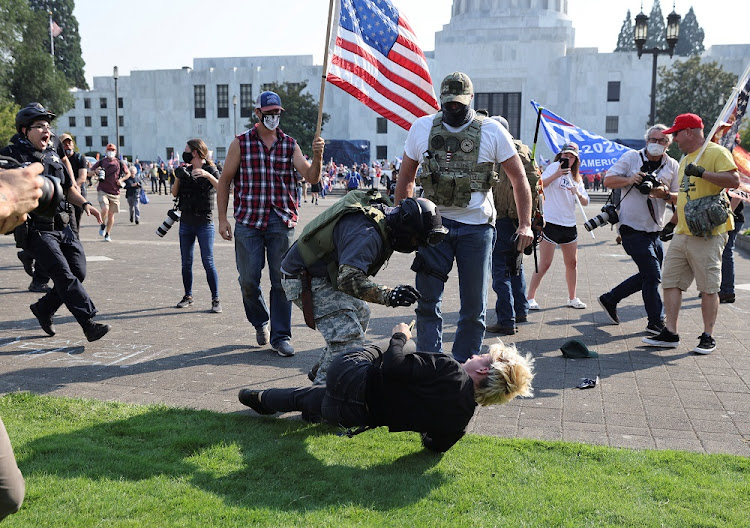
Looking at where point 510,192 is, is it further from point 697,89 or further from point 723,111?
point 697,89

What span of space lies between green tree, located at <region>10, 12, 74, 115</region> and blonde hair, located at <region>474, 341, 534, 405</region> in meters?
53.3

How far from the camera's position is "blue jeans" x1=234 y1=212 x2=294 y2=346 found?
633 cm

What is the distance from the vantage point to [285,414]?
4.81m

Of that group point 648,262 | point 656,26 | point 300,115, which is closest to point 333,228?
point 648,262

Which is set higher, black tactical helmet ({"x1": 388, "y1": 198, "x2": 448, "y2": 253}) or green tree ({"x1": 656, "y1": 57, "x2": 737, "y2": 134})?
green tree ({"x1": 656, "y1": 57, "x2": 737, "y2": 134})

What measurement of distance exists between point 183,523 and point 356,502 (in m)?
0.80

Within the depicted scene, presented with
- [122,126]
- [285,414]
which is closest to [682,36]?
[122,126]

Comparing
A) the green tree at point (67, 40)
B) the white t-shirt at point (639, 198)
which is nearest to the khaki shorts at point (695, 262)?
the white t-shirt at point (639, 198)

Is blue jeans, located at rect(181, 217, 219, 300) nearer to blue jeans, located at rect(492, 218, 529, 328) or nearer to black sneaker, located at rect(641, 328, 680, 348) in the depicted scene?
blue jeans, located at rect(492, 218, 529, 328)

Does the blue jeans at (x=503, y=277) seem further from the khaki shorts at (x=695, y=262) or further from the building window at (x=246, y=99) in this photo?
the building window at (x=246, y=99)

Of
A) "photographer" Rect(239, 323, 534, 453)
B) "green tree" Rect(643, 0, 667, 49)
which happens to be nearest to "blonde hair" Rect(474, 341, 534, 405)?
"photographer" Rect(239, 323, 534, 453)

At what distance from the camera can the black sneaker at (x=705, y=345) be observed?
6555 mm

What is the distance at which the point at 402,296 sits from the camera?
3.88 meters

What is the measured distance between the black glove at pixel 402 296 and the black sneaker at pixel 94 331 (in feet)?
11.0
